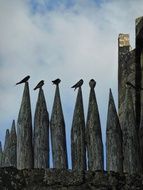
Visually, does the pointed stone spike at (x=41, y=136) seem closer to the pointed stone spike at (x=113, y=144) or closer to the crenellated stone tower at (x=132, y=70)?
the pointed stone spike at (x=113, y=144)

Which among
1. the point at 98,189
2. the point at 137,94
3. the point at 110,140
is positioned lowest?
the point at 98,189

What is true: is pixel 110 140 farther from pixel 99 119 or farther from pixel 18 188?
pixel 18 188

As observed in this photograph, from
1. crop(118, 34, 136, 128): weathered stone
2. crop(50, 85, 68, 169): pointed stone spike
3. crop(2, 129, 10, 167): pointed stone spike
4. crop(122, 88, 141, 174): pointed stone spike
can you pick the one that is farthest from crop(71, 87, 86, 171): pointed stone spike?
crop(118, 34, 136, 128): weathered stone

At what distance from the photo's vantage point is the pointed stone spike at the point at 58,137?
30.7 feet

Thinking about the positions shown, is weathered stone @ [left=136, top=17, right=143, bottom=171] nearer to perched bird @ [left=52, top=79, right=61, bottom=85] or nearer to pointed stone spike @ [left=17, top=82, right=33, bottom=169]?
perched bird @ [left=52, top=79, right=61, bottom=85]

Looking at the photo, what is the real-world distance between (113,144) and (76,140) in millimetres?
488

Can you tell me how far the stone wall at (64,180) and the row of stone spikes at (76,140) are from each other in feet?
3.72

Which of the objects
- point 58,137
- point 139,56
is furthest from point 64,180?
point 139,56

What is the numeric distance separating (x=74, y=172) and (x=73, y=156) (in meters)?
1.36

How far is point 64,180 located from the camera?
317 inches

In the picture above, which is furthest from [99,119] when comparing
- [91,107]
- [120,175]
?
[120,175]

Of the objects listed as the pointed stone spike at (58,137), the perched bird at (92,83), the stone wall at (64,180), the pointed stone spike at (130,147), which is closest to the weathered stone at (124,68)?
the perched bird at (92,83)

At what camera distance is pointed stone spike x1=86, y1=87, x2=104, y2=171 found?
30.9 feet

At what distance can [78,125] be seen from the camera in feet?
31.6
